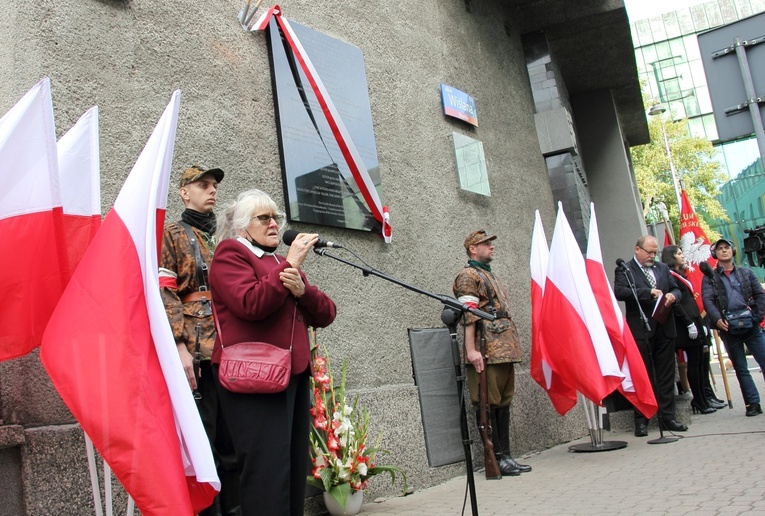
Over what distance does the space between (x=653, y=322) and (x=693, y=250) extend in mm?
5961

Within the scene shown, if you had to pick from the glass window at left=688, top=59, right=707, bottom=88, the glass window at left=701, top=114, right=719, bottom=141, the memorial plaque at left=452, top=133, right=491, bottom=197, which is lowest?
the memorial plaque at left=452, top=133, right=491, bottom=197

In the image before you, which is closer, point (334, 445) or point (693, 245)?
point (334, 445)

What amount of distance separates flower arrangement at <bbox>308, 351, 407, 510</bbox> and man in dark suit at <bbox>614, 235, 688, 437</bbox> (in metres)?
4.15

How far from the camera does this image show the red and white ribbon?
6.01 m

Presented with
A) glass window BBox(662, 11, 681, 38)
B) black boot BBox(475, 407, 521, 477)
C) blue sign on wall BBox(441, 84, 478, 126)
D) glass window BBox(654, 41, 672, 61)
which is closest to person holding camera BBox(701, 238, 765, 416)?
blue sign on wall BBox(441, 84, 478, 126)

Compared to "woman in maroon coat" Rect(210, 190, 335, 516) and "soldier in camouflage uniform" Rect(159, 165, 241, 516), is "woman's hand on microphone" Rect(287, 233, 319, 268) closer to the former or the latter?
"woman in maroon coat" Rect(210, 190, 335, 516)

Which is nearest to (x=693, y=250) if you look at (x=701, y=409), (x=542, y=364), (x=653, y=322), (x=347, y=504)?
(x=701, y=409)

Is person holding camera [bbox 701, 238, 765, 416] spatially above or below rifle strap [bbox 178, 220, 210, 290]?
below

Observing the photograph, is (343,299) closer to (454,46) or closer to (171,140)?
(171,140)

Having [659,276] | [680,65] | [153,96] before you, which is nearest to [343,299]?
[153,96]

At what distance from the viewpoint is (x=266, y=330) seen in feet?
11.2

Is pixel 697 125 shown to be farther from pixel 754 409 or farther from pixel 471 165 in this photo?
pixel 471 165

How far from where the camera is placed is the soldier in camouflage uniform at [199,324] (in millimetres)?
3918

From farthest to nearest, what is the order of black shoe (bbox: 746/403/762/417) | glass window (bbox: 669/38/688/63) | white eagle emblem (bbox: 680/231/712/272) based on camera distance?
glass window (bbox: 669/38/688/63)
white eagle emblem (bbox: 680/231/712/272)
black shoe (bbox: 746/403/762/417)
